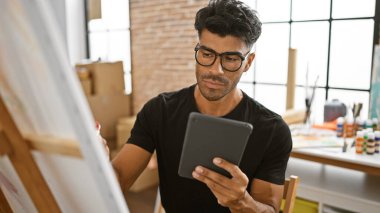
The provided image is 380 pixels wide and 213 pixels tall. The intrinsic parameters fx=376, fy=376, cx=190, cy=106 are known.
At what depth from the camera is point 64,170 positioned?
1.91ft

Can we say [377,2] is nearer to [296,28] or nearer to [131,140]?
[296,28]

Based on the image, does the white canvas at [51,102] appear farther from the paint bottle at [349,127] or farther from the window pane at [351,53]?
the window pane at [351,53]

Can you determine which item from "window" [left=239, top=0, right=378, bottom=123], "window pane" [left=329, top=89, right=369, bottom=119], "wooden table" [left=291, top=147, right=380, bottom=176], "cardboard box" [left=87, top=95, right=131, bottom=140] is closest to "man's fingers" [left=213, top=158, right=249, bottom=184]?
"wooden table" [left=291, top=147, right=380, bottom=176]

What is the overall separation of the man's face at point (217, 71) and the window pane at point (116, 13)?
10.7 ft

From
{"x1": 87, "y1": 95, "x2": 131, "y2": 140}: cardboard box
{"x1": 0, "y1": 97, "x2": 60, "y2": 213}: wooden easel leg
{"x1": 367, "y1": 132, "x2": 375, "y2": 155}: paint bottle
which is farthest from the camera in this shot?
{"x1": 87, "y1": 95, "x2": 131, "y2": 140}: cardboard box

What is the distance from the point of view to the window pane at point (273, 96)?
10.7 feet

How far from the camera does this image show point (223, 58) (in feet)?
3.83

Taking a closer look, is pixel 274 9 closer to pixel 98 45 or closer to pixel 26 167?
pixel 98 45

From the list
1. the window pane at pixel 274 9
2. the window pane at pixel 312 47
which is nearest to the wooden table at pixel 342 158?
the window pane at pixel 312 47

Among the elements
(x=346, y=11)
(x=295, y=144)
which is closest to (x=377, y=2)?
(x=346, y=11)

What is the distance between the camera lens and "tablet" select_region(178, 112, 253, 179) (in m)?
0.92

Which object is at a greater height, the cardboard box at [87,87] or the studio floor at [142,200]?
the cardboard box at [87,87]

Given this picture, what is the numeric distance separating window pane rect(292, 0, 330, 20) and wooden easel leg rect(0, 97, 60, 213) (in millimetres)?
2712

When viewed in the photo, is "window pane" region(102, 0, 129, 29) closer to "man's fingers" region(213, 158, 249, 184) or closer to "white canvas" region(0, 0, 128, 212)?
"man's fingers" region(213, 158, 249, 184)
